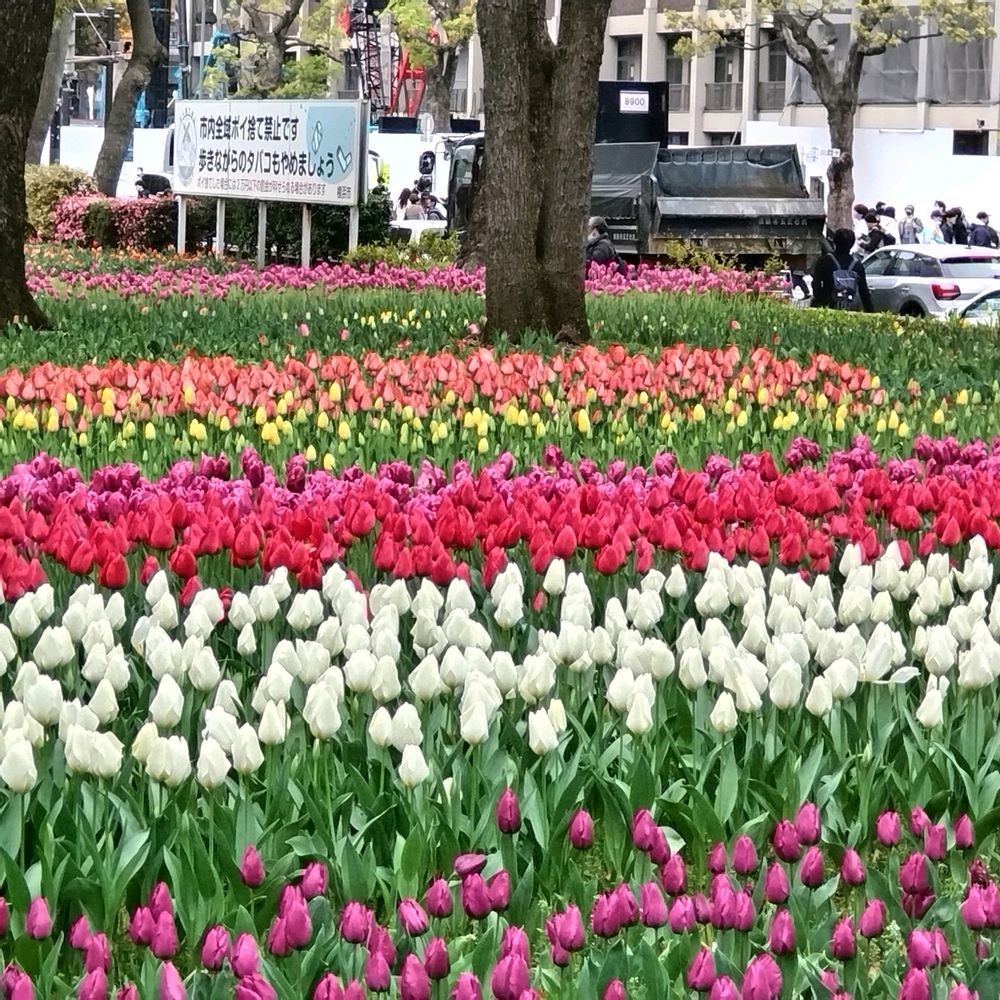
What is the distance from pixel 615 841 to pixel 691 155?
2871 cm

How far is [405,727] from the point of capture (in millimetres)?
3848

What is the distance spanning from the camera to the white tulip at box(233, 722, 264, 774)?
3.71 meters

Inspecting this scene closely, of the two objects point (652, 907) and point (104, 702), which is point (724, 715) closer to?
point (652, 907)

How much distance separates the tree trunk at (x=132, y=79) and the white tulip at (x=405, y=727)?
30030 mm

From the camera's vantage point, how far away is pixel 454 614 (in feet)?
15.2

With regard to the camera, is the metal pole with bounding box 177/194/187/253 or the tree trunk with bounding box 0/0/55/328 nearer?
the tree trunk with bounding box 0/0/55/328

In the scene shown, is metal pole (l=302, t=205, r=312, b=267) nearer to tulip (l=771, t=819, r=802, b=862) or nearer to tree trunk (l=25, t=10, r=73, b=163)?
tree trunk (l=25, t=10, r=73, b=163)

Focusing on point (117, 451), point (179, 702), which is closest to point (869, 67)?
point (117, 451)

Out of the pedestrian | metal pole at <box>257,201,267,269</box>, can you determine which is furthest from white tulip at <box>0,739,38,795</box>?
the pedestrian

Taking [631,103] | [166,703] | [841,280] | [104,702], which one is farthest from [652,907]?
[631,103]

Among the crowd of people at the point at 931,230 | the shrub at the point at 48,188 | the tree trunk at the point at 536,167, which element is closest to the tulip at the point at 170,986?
the tree trunk at the point at 536,167

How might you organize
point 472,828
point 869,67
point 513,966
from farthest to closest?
point 869,67
point 472,828
point 513,966

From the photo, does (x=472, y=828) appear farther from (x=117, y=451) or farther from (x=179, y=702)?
(x=117, y=451)

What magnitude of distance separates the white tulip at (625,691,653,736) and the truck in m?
24.9
